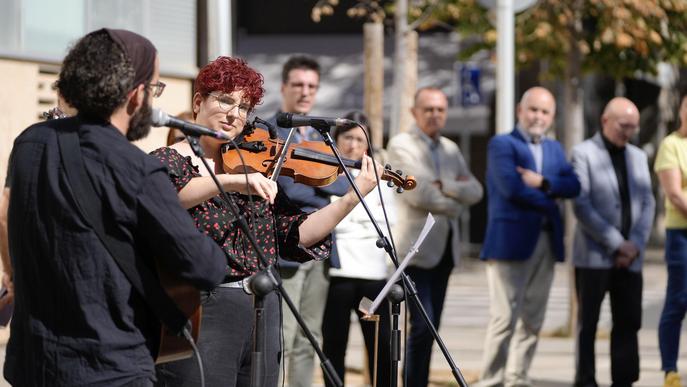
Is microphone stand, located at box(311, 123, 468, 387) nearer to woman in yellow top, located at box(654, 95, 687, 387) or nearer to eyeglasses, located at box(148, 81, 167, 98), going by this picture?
eyeglasses, located at box(148, 81, 167, 98)

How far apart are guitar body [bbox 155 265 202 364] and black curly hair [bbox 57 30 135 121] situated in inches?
19.2

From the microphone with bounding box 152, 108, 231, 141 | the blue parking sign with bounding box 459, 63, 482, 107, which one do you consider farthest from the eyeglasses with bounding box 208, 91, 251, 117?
the blue parking sign with bounding box 459, 63, 482, 107

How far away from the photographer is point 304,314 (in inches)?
311

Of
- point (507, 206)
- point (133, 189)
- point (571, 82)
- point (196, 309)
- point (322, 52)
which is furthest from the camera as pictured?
point (322, 52)

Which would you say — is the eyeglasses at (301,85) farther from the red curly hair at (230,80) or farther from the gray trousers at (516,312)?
the red curly hair at (230,80)

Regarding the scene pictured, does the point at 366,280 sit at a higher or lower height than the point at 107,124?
lower

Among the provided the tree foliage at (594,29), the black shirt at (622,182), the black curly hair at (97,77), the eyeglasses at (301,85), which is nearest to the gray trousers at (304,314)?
the eyeglasses at (301,85)

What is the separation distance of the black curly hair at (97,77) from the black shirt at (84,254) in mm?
57

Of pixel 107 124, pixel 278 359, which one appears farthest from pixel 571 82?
pixel 107 124

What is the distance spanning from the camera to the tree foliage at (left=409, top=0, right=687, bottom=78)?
1705 cm

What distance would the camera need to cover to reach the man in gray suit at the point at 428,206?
8539 millimetres

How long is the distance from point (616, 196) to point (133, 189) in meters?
5.86

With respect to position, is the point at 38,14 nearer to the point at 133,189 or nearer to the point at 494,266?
the point at 494,266

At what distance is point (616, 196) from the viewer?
912 centimetres
